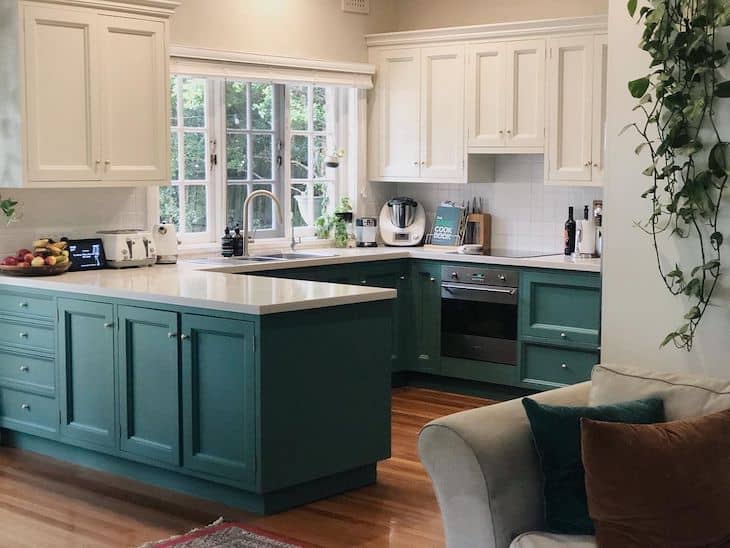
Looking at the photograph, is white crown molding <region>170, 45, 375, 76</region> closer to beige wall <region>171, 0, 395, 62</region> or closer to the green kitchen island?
beige wall <region>171, 0, 395, 62</region>

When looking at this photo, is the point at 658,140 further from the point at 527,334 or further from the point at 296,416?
the point at 527,334

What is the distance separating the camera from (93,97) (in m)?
5.43

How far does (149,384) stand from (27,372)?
89 centimetres

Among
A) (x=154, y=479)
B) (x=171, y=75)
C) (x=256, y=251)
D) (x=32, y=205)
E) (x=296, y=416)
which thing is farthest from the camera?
(x=256, y=251)

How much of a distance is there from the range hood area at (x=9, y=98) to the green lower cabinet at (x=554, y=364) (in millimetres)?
2948

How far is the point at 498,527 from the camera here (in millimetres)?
2883

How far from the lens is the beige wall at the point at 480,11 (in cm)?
664

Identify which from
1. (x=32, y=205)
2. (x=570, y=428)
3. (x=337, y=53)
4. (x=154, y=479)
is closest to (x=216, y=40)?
(x=337, y=53)

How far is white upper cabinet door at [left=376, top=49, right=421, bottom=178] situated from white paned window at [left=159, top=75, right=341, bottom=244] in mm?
340

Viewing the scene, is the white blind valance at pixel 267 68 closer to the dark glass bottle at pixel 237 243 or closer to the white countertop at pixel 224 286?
the dark glass bottle at pixel 237 243

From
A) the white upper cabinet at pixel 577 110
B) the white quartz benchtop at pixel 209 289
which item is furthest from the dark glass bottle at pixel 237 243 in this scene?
the white upper cabinet at pixel 577 110

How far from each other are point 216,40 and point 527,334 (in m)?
2.45

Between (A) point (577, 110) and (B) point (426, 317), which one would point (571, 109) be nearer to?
(A) point (577, 110)

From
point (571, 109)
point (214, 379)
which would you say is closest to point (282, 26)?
point (571, 109)
